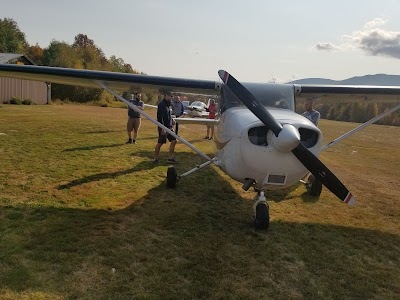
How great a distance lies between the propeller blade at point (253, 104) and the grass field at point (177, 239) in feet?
5.70

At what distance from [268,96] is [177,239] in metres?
3.00

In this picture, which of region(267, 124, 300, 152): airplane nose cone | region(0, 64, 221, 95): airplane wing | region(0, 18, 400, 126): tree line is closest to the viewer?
region(267, 124, 300, 152): airplane nose cone

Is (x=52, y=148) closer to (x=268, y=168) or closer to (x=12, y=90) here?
(x=268, y=168)

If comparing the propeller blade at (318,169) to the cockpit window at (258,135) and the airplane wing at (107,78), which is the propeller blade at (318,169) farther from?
the airplane wing at (107,78)

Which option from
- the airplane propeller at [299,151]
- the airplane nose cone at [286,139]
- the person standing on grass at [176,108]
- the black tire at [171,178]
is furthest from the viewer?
the person standing on grass at [176,108]

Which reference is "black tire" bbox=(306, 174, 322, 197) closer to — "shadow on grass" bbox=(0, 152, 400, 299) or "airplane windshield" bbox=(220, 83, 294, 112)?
"shadow on grass" bbox=(0, 152, 400, 299)

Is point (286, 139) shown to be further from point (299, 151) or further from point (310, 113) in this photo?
point (310, 113)

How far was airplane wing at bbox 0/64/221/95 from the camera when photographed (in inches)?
257

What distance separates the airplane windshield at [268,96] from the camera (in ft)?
19.7

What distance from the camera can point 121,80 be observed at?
6.63 meters

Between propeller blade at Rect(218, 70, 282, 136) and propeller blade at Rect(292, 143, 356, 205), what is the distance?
0.43 m

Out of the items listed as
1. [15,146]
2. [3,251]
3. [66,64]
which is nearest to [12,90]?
[66,64]

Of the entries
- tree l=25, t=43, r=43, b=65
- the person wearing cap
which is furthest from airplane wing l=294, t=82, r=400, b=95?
tree l=25, t=43, r=43, b=65

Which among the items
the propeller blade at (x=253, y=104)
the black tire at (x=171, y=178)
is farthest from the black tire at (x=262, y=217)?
the black tire at (x=171, y=178)
